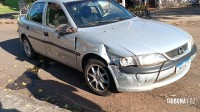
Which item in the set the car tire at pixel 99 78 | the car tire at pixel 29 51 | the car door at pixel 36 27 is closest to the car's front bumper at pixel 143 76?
the car tire at pixel 99 78

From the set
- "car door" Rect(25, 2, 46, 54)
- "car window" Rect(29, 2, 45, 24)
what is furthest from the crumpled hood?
"car window" Rect(29, 2, 45, 24)

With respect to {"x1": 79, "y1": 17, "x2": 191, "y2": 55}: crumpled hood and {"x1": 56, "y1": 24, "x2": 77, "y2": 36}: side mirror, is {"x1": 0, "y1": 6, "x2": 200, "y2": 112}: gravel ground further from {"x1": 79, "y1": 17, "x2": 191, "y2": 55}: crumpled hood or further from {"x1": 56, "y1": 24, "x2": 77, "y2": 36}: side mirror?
{"x1": 56, "y1": 24, "x2": 77, "y2": 36}: side mirror

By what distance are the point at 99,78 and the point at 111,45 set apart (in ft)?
2.36

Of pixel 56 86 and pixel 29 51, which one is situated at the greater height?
pixel 29 51

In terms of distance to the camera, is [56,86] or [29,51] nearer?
[56,86]

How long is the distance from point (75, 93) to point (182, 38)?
7.07 ft

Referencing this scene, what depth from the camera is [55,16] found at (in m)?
6.33

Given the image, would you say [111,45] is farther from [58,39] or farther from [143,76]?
[58,39]

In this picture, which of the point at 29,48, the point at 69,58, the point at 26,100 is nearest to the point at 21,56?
the point at 29,48

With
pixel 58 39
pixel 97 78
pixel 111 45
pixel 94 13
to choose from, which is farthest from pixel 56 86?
pixel 111 45

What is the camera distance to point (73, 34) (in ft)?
18.5

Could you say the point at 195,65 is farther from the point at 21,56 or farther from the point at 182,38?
the point at 21,56

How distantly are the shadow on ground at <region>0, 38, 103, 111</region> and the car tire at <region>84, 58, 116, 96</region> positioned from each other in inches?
10.7

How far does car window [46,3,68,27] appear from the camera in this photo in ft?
19.9
